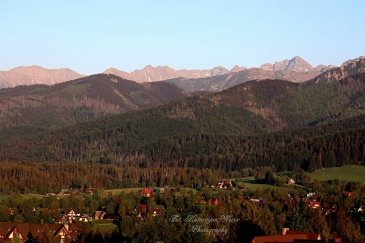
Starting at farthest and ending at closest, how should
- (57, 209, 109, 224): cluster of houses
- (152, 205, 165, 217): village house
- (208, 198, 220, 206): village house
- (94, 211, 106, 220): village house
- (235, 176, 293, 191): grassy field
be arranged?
1. (235, 176, 293, 191): grassy field
2. (94, 211, 106, 220): village house
3. (208, 198, 220, 206): village house
4. (57, 209, 109, 224): cluster of houses
5. (152, 205, 165, 217): village house

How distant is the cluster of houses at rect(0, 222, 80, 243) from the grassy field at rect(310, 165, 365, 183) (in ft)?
225

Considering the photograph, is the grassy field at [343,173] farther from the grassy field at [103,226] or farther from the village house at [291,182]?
the grassy field at [103,226]

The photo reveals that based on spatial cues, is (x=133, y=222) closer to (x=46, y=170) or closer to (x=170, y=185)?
(x=170, y=185)

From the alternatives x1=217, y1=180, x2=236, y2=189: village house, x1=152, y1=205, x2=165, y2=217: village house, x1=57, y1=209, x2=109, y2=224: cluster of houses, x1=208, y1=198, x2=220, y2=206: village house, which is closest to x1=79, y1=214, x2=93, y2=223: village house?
x1=57, y1=209, x2=109, y2=224: cluster of houses

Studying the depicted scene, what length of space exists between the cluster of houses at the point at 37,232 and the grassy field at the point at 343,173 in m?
68.7

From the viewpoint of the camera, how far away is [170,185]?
15562 cm

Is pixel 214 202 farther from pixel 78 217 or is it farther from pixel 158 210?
pixel 78 217

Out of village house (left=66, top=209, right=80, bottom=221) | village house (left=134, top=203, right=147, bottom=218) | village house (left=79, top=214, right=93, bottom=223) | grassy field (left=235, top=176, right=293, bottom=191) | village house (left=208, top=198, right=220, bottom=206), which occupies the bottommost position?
village house (left=79, top=214, right=93, bottom=223)

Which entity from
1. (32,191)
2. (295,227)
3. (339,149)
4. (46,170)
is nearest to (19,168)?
(46,170)

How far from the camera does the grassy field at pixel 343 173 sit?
470 ft

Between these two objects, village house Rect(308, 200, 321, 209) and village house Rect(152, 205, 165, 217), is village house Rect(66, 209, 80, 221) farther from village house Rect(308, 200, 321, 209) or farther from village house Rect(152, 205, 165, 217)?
village house Rect(308, 200, 321, 209)

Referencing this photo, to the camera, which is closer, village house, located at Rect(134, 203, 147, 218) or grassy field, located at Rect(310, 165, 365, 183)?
village house, located at Rect(134, 203, 147, 218)

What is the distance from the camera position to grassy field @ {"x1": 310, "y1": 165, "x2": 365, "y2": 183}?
5640 inches

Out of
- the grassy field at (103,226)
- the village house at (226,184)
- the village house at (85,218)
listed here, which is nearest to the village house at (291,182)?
the village house at (226,184)
